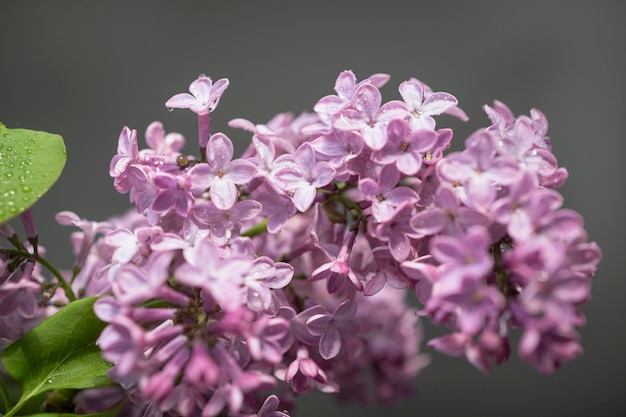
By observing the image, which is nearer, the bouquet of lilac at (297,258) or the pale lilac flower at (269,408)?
the bouquet of lilac at (297,258)

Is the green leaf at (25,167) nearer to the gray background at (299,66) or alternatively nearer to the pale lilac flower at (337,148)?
the pale lilac flower at (337,148)

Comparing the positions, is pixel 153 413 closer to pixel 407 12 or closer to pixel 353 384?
pixel 353 384

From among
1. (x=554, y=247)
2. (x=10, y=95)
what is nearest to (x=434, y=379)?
(x=554, y=247)

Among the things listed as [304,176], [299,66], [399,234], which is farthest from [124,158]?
[299,66]

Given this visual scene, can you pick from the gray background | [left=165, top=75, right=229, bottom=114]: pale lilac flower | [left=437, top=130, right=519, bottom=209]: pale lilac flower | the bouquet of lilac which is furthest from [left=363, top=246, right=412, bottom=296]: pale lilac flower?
the gray background

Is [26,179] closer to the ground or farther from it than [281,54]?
farther from it

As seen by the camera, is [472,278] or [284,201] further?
[284,201]

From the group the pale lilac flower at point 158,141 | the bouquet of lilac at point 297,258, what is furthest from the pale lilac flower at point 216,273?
the pale lilac flower at point 158,141

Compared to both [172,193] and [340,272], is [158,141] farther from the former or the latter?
[340,272]

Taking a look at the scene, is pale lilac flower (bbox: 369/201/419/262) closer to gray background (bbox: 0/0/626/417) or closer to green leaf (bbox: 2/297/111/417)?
green leaf (bbox: 2/297/111/417)
